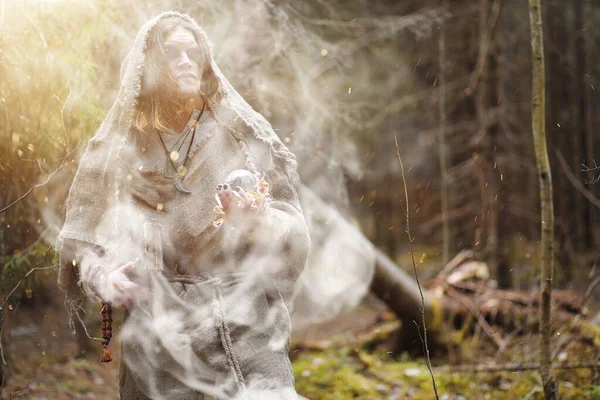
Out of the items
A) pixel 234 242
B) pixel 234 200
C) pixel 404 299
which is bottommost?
pixel 404 299

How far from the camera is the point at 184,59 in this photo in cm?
250

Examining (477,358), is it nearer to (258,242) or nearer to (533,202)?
(258,242)

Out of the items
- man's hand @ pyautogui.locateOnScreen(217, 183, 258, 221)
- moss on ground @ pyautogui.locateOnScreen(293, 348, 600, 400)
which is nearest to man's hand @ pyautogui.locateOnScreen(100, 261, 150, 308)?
man's hand @ pyautogui.locateOnScreen(217, 183, 258, 221)

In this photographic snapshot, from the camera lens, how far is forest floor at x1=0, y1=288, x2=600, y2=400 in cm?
482

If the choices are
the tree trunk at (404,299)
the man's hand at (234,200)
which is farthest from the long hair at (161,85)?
the tree trunk at (404,299)

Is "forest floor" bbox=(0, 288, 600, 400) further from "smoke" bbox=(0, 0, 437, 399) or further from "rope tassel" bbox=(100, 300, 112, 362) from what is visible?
"rope tassel" bbox=(100, 300, 112, 362)

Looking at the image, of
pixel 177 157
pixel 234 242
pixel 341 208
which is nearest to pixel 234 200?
pixel 234 242

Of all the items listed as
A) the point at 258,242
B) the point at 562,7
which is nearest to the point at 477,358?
the point at 258,242

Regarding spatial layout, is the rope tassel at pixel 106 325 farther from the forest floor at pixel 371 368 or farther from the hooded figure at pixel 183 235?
the forest floor at pixel 371 368

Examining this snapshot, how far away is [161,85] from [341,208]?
4029 millimetres

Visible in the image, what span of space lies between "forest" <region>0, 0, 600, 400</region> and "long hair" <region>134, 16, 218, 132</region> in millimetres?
997

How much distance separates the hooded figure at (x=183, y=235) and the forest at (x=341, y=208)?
0.70 meters

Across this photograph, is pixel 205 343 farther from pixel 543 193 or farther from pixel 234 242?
pixel 543 193

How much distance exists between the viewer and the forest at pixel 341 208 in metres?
3.58
